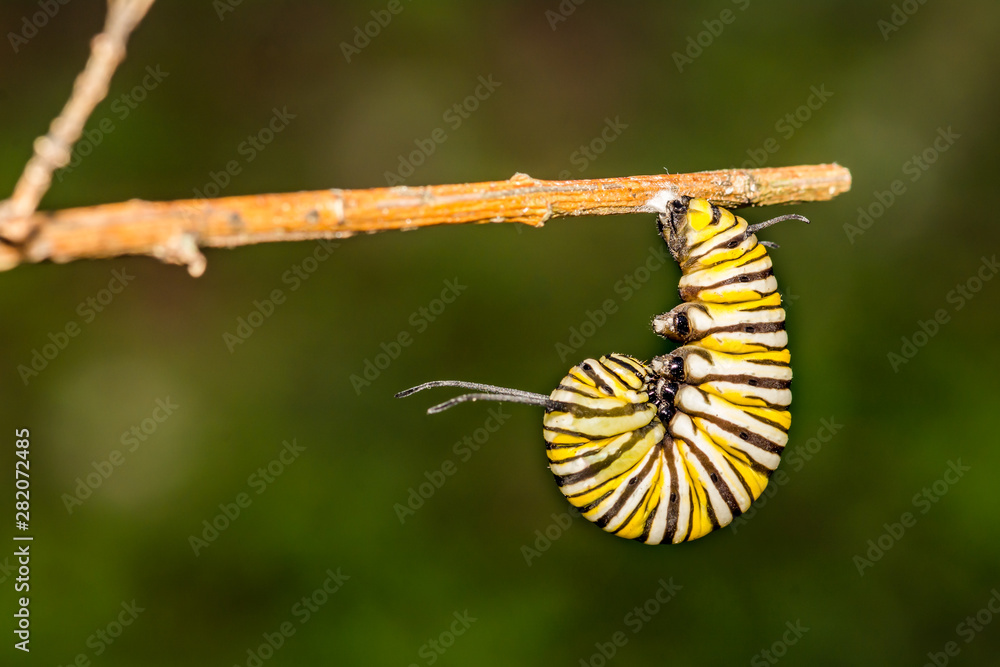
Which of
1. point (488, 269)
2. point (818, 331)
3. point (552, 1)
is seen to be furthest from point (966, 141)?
point (488, 269)

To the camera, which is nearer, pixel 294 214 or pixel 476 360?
pixel 294 214

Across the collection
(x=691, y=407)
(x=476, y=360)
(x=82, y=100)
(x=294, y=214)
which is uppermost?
(x=82, y=100)

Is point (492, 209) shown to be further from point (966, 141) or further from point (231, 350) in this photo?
point (966, 141)

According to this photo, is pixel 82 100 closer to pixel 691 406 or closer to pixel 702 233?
pixel 702 233

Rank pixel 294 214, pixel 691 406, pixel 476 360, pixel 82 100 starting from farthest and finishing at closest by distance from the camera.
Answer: pixel 476 360, pixel 691 406, pixel 294 214, pixel 82 100

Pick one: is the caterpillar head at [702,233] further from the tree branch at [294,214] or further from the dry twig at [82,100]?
the dry twig at [82,100]

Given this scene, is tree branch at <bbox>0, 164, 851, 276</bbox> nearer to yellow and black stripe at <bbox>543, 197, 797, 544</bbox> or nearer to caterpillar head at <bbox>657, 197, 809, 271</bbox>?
caterpillar head at <bbox>657, 197, 809, 271</bbox>

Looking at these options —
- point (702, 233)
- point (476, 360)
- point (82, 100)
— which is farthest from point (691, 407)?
point (82, 100)

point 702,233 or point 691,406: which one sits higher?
point 702,233
